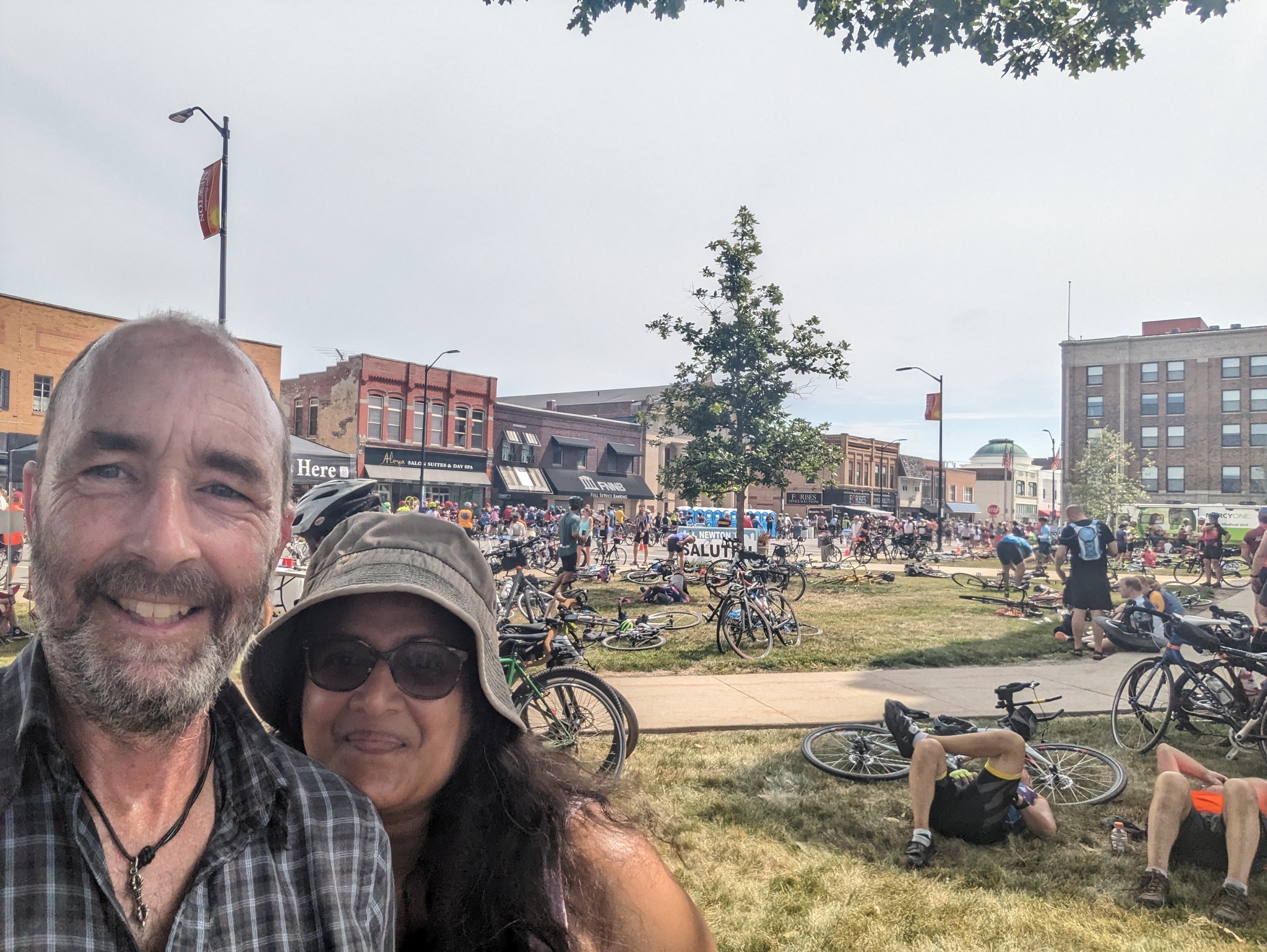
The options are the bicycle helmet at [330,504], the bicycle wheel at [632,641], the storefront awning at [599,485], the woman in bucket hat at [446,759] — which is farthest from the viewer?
the storefront awning at [599,485]

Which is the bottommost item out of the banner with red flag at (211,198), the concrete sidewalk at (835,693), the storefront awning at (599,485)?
the concrete sidewalk at (835,693)

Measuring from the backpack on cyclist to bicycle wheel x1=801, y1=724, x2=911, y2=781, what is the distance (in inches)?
242

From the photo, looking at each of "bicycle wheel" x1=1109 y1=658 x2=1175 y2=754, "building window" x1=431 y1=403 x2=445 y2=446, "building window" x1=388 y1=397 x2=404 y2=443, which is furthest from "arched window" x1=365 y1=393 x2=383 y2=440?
"bicycle wheel" x1=1109 y1=658 x2=1175 y2=754

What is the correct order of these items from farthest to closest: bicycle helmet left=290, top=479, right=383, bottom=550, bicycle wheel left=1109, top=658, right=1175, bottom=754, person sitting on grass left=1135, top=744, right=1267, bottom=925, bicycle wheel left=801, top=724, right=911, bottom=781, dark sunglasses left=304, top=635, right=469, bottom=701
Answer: bicycle wheel left=1109, top=658, right=1175, bottom=754 < bicycle helmet left=290, top=479, right=383, bottom=550 < bicycle wheel left=801, top=724, right=911, bottom=781 < person sitting on grass left=1135, top=744, right=1267, bottom=925 < dark sunglasses left=304, top=635, right=469, bottom=701

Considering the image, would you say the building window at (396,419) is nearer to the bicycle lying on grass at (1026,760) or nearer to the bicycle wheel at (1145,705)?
the bicycle lying on grass at (1026,760)

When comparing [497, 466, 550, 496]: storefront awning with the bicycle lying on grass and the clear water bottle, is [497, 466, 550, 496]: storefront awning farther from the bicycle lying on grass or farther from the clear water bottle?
the clear water bottle

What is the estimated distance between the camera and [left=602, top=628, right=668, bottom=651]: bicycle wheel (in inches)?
417

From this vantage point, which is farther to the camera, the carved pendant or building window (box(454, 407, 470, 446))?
building window (box(454, 407, 470, 446))

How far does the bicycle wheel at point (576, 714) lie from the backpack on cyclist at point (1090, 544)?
331 inches

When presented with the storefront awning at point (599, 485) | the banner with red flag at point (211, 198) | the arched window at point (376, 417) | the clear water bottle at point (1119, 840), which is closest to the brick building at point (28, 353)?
the arched window at point (376, 417)

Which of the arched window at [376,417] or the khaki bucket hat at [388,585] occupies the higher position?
the arched window at [376,417]

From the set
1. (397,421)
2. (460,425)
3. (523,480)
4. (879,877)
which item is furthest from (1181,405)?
(879,877)

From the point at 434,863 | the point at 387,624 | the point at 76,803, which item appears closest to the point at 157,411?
the point at 76,803

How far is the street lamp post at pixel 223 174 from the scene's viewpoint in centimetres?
1362
